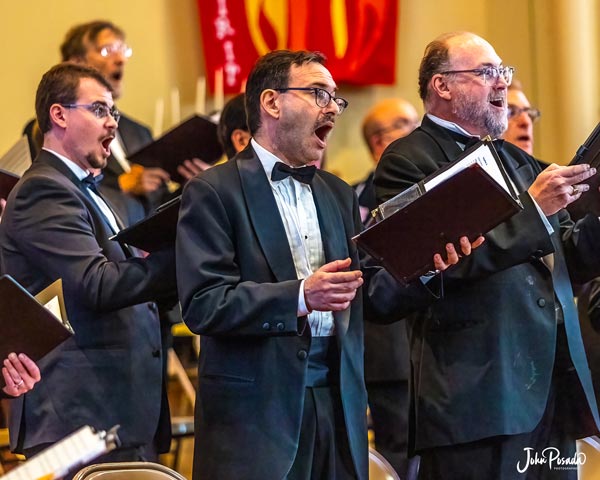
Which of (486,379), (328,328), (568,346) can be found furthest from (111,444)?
(568,346)

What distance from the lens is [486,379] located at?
308 centimetres

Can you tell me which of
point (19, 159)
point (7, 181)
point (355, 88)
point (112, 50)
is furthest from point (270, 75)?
point (355, 88)

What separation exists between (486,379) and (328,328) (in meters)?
0.50


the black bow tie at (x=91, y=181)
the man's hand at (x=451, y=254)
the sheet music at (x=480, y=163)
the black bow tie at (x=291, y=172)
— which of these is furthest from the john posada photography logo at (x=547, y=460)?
the black bow tie at (x=91, y=181)

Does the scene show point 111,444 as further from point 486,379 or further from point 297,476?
point 486,379

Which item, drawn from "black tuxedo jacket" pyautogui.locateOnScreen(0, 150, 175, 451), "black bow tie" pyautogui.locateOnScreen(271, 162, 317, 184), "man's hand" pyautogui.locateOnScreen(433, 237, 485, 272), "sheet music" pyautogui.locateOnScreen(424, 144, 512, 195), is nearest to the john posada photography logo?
"man's hand" pyautogui.locateOnScreen(433, 237, 485, 272)

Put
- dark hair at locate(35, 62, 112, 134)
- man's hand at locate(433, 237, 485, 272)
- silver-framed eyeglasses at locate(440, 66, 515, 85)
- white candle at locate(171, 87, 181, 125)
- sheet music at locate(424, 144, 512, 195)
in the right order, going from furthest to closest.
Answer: white candle at locate(171, 87, 181, 125) → dark hair at locate(35, 62, 112, 134) → silver-framed eyeglasses at locate(440, 66, 515, 85) → sheet music at locate(424, 144, 512, 195) → man's hand at locate(433, 237, 485, 272)

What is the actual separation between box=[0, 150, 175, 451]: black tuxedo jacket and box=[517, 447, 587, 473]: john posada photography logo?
1.06 meters

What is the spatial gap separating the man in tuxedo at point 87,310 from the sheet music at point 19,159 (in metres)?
0.64

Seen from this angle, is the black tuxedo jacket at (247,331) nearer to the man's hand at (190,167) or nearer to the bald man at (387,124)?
the man's hand at (190,167)

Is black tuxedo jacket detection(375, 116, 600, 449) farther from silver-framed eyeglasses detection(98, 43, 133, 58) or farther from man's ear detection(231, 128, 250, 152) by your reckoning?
silver-framed eyeglasses detection(98, 43, 133, 58)

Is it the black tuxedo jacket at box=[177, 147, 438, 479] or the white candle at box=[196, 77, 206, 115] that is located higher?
the black tuxedo jacket at box=[177, 147, 438, 479]

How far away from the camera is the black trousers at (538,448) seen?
3096 millimetres

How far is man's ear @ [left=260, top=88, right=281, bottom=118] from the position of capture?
9.92 feet
